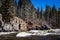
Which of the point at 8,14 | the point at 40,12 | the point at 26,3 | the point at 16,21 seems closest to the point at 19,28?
the point at 16,21

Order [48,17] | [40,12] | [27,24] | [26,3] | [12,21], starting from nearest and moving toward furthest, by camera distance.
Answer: [12,21]
[27,24]
[26,3]
[48,17]
[40,12]

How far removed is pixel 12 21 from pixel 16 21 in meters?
4.07

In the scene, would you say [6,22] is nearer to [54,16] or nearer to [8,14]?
[8,14]

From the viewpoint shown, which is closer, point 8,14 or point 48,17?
point 8,14

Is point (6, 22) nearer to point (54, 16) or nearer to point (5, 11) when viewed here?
point (5, 11)

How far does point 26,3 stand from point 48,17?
1319 inches

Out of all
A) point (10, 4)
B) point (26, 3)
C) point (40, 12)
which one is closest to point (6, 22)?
point (10, 4)

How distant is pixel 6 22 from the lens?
208ft

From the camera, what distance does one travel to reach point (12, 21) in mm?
67250

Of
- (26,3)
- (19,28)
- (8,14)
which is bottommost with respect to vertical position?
(19,28)

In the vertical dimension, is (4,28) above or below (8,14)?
below

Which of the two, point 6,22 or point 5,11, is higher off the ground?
point 5,11

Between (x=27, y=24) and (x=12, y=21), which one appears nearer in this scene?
(x=12, y=21)

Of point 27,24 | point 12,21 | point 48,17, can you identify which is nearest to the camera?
point 12,21
